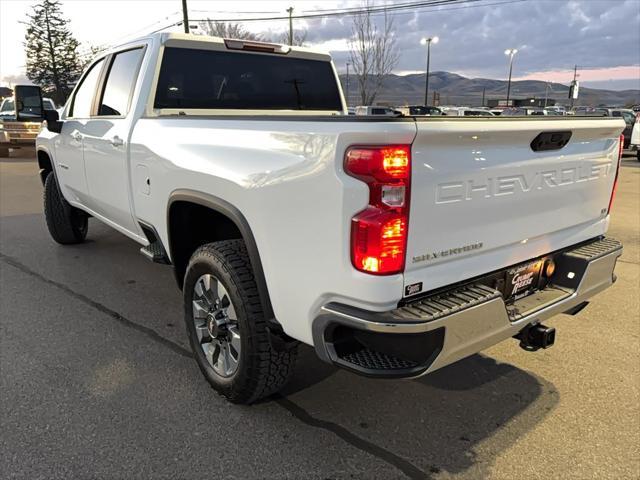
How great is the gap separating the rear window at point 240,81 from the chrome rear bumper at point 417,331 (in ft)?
8.13

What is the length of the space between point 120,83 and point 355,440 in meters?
3.32

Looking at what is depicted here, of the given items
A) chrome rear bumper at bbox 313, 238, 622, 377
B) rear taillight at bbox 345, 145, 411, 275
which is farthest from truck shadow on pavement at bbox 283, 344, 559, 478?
rear taillight at bbox 345, 145, 411, 275

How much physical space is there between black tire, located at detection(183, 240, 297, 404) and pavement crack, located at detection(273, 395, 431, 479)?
20 cm

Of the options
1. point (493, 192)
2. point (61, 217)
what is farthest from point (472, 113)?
point (61, 217)

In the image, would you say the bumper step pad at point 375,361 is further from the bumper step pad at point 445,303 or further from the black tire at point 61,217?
the black tire at point 61,217

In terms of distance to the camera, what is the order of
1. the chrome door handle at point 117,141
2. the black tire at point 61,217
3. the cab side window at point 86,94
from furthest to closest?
1. the black tire at point 61,217
2. the cab side window at point 86,94
3. the chrome door handle at point 117,141

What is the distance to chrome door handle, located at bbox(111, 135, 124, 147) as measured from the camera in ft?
12.7

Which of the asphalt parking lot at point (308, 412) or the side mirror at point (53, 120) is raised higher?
the side mirror at point (53, 120)

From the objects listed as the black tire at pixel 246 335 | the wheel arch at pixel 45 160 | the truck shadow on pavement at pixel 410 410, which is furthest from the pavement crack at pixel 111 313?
the wheel arch at pixel 45 160

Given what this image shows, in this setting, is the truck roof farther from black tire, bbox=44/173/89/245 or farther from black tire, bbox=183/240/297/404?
black tire, bbox=44/173/89/245

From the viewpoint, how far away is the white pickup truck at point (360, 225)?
2.07 m

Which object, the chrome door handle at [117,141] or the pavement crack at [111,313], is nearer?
the pavement crack at [111,313]

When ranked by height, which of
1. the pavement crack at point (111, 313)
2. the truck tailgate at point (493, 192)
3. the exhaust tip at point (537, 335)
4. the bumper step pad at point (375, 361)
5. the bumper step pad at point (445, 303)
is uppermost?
the truck tailgate at point (493, 192)

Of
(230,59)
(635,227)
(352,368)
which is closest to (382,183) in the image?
(352,368)
